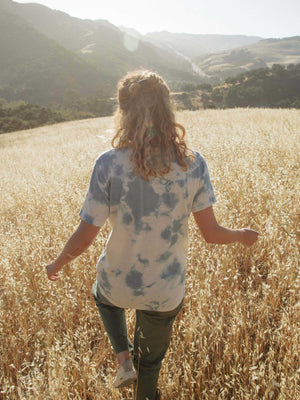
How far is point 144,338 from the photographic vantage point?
146 cm

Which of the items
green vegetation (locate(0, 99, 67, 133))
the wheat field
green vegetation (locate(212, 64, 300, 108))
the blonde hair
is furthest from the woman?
green vegetation (locate(212, 64, 300, 108))

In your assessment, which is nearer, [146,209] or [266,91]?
[146,209]

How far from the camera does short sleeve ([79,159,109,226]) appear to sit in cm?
124

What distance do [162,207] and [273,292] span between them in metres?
1.37

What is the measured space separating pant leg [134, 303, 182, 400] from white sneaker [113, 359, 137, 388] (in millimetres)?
53

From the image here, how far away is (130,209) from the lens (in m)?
1.25

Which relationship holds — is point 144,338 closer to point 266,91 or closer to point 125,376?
point 125,376

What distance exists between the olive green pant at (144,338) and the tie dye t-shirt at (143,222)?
0.11 metres

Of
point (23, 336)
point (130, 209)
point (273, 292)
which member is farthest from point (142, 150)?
point (23, 336)

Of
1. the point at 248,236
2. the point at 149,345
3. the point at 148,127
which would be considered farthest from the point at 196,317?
the point at 148,127

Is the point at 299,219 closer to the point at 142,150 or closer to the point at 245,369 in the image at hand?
the point at 245,369

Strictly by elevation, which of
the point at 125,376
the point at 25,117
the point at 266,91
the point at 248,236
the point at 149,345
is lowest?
the point at 25,117

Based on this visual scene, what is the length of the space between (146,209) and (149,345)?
Result: 2.72 ft

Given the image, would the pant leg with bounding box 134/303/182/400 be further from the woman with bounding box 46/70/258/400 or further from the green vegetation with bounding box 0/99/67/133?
the green vegetation with bounding box 0/99/67/133
